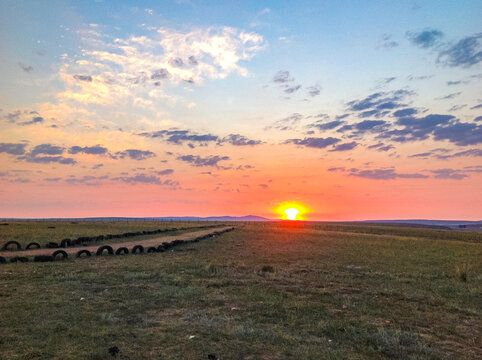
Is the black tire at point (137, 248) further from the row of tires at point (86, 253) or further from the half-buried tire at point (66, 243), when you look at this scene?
the half-buried tire at point (66, 243)

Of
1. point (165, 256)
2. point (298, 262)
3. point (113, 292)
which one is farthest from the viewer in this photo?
point (165, 256)

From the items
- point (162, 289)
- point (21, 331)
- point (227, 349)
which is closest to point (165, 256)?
point (162, 289)

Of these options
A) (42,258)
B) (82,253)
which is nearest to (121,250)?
(82,253)

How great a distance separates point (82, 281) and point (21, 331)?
6374 mm

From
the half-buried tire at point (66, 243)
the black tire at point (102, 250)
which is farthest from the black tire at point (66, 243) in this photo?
the black tire at point (102, 250)

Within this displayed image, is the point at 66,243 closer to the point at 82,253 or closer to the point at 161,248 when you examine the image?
the point at 82,253

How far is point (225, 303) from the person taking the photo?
1171cm

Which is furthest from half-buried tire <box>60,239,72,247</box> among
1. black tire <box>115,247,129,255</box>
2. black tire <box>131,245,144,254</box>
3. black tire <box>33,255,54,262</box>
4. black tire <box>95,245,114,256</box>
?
black tire <box>33,255,54,262</box>

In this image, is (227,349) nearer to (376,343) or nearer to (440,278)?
(376,343)

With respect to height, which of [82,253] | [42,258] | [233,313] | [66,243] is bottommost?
[233,313]

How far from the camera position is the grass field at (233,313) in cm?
781

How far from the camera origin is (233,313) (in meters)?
10.6

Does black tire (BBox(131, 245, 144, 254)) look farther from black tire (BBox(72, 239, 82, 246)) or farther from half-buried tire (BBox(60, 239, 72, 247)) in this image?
black tire (BBox(72, 239, 82, 246))

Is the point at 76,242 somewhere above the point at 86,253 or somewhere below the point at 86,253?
above
